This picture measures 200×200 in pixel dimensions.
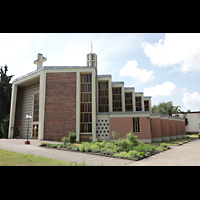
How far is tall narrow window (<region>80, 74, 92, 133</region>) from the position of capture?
809 inches

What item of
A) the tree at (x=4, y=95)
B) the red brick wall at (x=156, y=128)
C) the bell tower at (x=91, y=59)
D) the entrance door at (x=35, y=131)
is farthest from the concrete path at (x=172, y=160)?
the tree at (x=4, y=95)

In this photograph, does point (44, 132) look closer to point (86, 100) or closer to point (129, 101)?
point (86, 100)

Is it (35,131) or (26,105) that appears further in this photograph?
(26,105)

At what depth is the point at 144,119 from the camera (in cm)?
1972

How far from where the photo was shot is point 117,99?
28375 mm

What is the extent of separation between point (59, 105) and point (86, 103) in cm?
355

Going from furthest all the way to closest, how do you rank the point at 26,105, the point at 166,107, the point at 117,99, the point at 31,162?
the point at 166,107, the point at 117,99, the point at 26,105, the point at 31,162

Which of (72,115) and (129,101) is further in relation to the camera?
(129,101)

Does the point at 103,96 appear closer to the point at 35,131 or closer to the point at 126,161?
the point at 35,131

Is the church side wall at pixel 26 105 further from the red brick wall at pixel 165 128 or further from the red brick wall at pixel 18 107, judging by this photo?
the red brick wall at pixel 165 128

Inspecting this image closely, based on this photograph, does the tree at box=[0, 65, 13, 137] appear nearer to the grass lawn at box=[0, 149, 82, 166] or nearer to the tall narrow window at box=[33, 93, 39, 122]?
the tall narrow window at box=[33, 93, 39, 122]

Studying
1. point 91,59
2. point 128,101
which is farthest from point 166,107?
point 91,59
